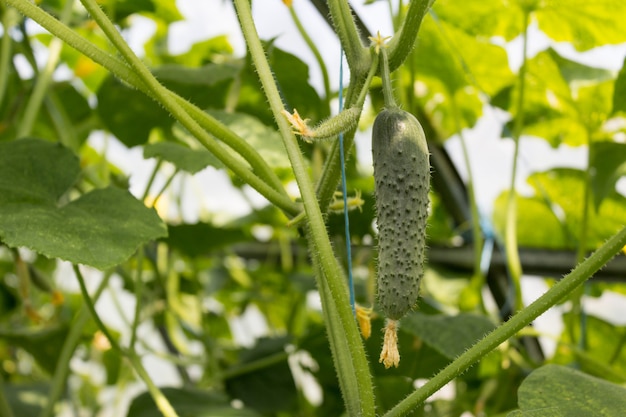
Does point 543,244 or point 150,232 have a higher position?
point 150,232

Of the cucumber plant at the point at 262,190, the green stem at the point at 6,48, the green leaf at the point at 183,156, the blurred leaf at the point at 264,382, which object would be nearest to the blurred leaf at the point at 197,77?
the cucumber plant at the point at 262,190

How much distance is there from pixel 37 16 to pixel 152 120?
0.64 metres

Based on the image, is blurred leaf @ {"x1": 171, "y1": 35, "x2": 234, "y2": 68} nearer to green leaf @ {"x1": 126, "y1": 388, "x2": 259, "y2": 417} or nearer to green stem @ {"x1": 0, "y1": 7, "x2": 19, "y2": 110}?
green stem @ {"x1": 0, "y1": 7, "x2": 19, "y2": 110}

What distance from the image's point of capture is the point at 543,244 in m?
1.83

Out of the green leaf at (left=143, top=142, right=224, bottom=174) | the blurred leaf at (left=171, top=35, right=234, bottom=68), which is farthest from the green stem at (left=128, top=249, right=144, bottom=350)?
the blurred leaf at (left=171, top=35, right=234, bottom=68)

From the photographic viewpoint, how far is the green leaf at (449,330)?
2.83 ft

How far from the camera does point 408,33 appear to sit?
1.97ft

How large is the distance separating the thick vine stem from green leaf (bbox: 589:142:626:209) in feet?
2.45

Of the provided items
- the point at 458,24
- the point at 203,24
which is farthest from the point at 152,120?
the point at 203,24

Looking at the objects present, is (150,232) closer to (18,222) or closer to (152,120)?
(18,222)

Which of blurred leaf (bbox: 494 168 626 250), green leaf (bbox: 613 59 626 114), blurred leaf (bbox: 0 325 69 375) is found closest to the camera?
green leaf (bbox: 613 59 626 114)

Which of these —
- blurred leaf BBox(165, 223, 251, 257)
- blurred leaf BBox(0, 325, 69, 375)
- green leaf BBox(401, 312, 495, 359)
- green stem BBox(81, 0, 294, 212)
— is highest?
green stem BBox(81, 0, 294, 212)

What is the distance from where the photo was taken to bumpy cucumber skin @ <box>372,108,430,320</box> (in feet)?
1.70

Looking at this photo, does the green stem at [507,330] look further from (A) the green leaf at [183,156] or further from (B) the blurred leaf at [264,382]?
(B) the blurred leaf at [264,382]
